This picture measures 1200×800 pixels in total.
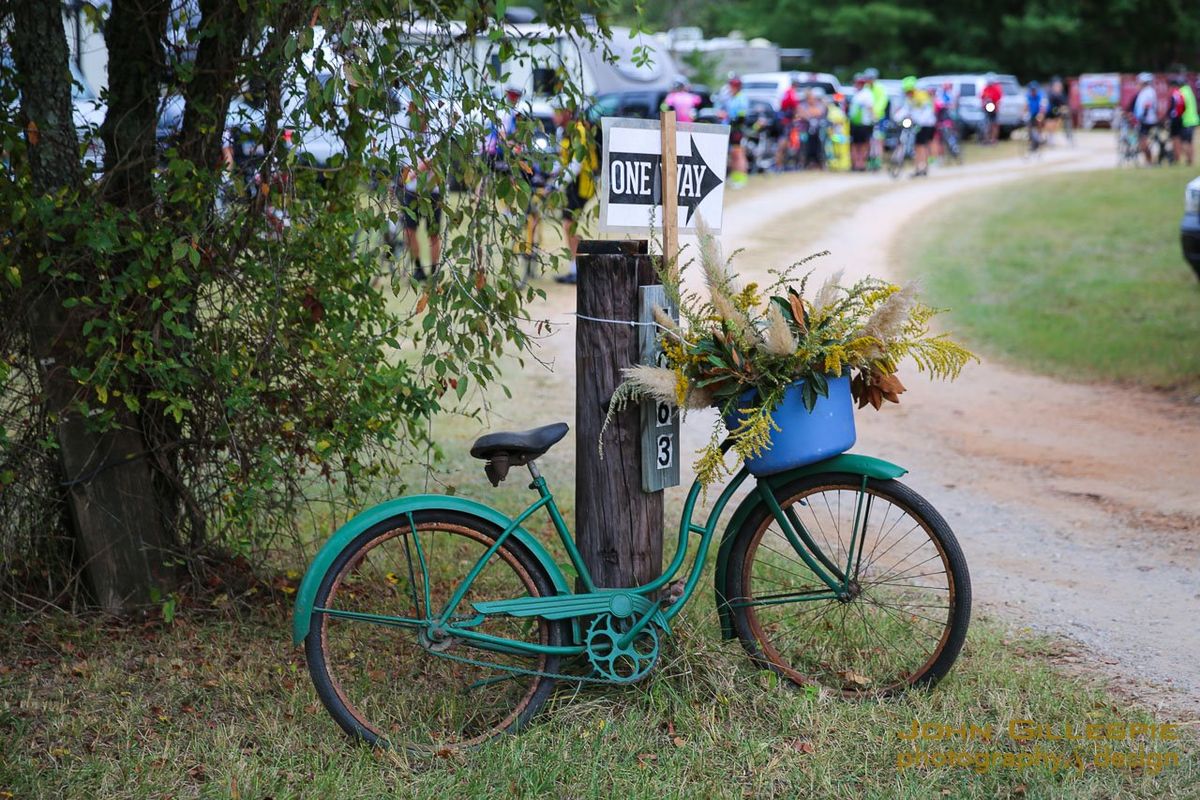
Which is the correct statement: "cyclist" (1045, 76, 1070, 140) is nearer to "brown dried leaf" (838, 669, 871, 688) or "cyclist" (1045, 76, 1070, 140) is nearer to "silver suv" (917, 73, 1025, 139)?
"silver suv" (917, 73, 1025, 139)

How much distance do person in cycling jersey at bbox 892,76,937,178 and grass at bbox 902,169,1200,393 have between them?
155 inches

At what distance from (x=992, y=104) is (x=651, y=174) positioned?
106 ft

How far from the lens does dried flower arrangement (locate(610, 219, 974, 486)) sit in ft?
13.0

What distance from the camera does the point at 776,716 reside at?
4090 mm

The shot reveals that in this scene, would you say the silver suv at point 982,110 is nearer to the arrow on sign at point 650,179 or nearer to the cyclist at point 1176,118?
the cyclist at point 1176,118

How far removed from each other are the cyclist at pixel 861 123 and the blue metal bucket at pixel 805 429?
24134mm

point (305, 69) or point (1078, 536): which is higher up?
point (305, 69)

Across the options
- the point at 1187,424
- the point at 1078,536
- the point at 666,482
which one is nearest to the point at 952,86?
the point at 1187,424

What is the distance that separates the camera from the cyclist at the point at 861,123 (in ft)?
88.9

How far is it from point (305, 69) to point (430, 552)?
1.97 metres

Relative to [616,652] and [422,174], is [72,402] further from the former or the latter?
[616,652]

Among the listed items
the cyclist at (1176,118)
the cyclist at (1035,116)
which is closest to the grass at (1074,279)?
the cyclist at (1176,118)

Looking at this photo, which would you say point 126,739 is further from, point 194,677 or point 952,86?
point 952,86

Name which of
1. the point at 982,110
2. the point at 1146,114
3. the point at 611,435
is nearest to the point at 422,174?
the point at 611,435
